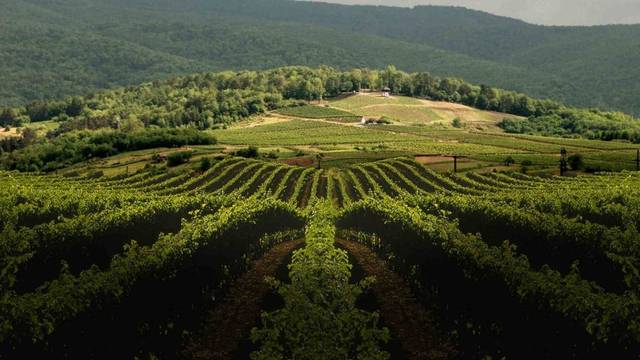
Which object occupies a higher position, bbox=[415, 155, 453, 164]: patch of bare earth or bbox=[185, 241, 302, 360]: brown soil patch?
bbox=[185, 241, 302, 360]: brown soil patch

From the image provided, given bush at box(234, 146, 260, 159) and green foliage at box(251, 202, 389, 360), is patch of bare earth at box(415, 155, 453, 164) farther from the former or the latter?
green foliage at box(251, 202, 389, 360)

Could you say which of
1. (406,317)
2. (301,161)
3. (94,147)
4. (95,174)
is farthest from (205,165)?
(406,317)

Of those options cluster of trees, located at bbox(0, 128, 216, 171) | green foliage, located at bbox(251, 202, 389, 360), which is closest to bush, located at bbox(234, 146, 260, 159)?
cluster of trees, located at bbox(0, 128, 216, 171)

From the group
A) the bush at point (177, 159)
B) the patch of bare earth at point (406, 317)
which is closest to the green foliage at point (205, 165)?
the bush at point (177, 159)

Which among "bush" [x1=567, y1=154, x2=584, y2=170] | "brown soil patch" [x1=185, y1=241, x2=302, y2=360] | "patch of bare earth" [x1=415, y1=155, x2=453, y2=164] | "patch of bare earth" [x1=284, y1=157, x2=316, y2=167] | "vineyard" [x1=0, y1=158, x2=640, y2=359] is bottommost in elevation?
"patch of bare earth" [x1=284, y1=157, x2=316, y2=167]

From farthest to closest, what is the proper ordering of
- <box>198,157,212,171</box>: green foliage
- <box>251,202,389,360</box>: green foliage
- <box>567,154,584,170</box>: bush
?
<box>198,157,212,171</box>: green foliage
<box>567,154,584,170</box>: bush
<box>251,202,389,360</box>: green foliage

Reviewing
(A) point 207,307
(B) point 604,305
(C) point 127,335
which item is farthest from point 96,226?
(B) point 604,305

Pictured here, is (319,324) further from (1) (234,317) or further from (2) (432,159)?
(2) (432,159)

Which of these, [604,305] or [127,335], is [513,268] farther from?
[127,335]
